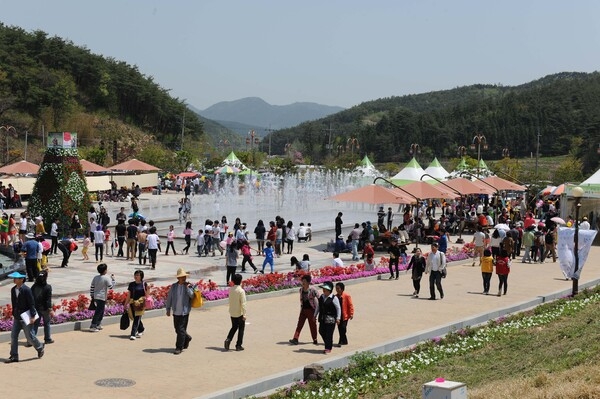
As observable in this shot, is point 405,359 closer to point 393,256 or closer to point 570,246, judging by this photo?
point 393,256

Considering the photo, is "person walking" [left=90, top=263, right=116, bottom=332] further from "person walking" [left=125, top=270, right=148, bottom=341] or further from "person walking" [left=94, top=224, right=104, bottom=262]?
"person walking" [left=94, top=224, right=104, bottom=262]

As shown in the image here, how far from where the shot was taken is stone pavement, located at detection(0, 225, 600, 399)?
37.7 feet

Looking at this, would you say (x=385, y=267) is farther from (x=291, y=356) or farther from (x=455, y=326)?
(x=291, y=356)

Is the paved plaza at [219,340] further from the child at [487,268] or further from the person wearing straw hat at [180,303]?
the child at [487,268]

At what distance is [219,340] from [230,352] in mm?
913

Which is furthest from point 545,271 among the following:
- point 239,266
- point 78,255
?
point 78,255

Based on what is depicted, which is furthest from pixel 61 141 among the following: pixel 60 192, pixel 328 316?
pixel 328 316

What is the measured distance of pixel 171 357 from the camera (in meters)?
13.2

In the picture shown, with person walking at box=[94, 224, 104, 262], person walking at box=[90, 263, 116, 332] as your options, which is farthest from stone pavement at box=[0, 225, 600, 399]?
person walking at box=[94, 224, 104, 262]

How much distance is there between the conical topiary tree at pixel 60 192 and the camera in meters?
29.5

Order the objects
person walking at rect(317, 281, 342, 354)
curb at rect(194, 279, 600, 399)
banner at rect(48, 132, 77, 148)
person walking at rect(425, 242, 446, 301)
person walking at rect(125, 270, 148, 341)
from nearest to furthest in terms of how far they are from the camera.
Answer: curb at rect(194, 279, 600, 399), person walking at rect(317, 281, 342, 354), person walking at rect(125, 270, 148, 341), person walking at rect(425, 242, 446, 301), banner at rect(48, 132, 77, 148)

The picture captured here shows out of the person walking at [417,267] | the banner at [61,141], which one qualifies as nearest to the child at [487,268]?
the person walking at [417,267]

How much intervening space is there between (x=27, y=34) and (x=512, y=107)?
3233 inches

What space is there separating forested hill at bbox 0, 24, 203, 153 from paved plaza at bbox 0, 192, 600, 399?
64286 mm
